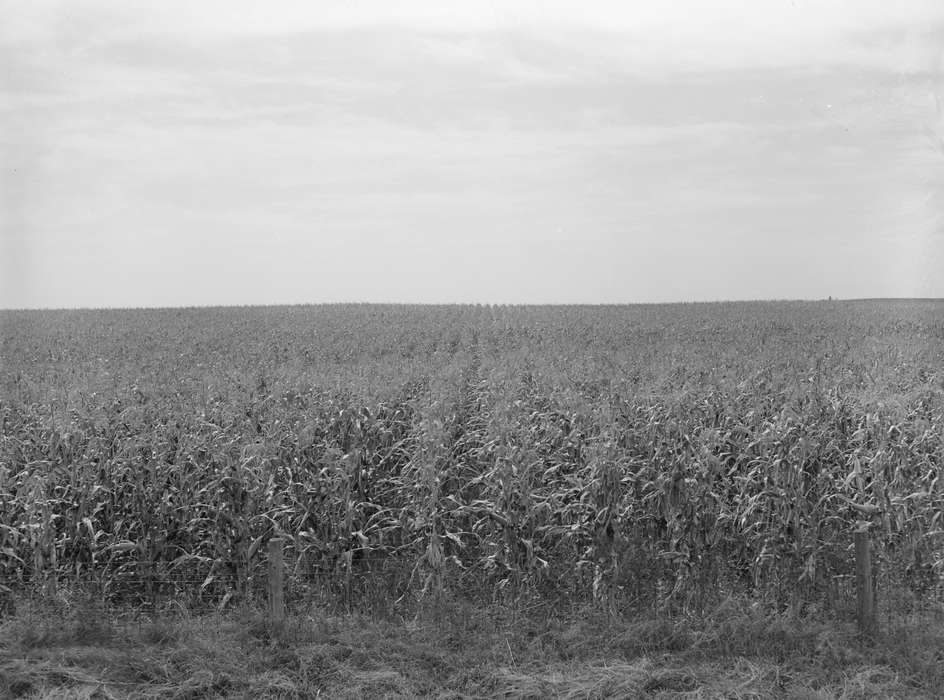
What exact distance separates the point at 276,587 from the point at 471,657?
1773 mm

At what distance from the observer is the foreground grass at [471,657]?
253 inches

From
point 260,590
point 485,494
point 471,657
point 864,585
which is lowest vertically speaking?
point 471,657

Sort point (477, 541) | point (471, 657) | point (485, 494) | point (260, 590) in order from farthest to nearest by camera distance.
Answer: point (485, 494)
point (477, 541)
point (260, 590)
point (471, 657)

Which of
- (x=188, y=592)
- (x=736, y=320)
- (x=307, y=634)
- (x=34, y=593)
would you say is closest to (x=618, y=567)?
(x=307, y=634)

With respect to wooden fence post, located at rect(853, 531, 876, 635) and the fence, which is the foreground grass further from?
the fence

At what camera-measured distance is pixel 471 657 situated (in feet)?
22.4

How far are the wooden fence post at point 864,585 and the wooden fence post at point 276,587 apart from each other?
4893 millimetres

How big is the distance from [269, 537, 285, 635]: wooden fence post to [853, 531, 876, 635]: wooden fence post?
4893 millimetres

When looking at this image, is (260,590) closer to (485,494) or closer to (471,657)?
(471,657)

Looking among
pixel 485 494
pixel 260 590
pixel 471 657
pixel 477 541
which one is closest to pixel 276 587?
pixel 260 590

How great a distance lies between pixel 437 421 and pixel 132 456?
3.39 metres

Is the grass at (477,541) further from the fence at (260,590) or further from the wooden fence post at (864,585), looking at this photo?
the wooden fence post at (864,585)

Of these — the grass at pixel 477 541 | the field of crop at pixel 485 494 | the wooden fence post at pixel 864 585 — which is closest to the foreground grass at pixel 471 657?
the grass at pixel 477 541

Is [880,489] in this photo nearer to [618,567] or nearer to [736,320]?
[618,567]
